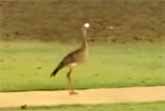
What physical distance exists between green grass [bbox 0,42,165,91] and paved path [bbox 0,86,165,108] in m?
0.67

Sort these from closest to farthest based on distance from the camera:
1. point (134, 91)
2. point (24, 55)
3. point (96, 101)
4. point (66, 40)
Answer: point (96, 101)
point (134, 91)
point (24, 55)
point (66, 40)

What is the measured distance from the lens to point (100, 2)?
32781 millimetres

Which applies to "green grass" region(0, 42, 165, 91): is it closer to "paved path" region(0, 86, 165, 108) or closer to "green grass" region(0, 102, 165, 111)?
"paved path" region(0, 86, 165, 108)

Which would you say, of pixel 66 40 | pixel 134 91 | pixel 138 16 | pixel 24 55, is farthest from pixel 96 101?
pixel 138 16

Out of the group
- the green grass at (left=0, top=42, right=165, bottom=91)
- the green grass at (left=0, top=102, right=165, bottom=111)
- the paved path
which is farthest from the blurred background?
the green grass at (left=0, top=102, right=165, bottom=111)

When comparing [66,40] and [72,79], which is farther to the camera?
[66,40]

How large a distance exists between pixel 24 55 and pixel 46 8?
885cm

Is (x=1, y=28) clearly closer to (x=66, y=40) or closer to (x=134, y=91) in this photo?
(x=66, y=40)

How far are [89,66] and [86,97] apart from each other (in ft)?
16.6

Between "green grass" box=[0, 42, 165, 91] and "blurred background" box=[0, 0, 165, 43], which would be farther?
"blurred background" box=[0, 0, 165, 43]

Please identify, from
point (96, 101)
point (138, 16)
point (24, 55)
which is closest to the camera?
point (96, 101)

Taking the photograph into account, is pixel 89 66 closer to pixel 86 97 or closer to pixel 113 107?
pixel 86 97

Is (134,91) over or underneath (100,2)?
underneath

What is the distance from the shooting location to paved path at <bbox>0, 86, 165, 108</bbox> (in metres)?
15.8
